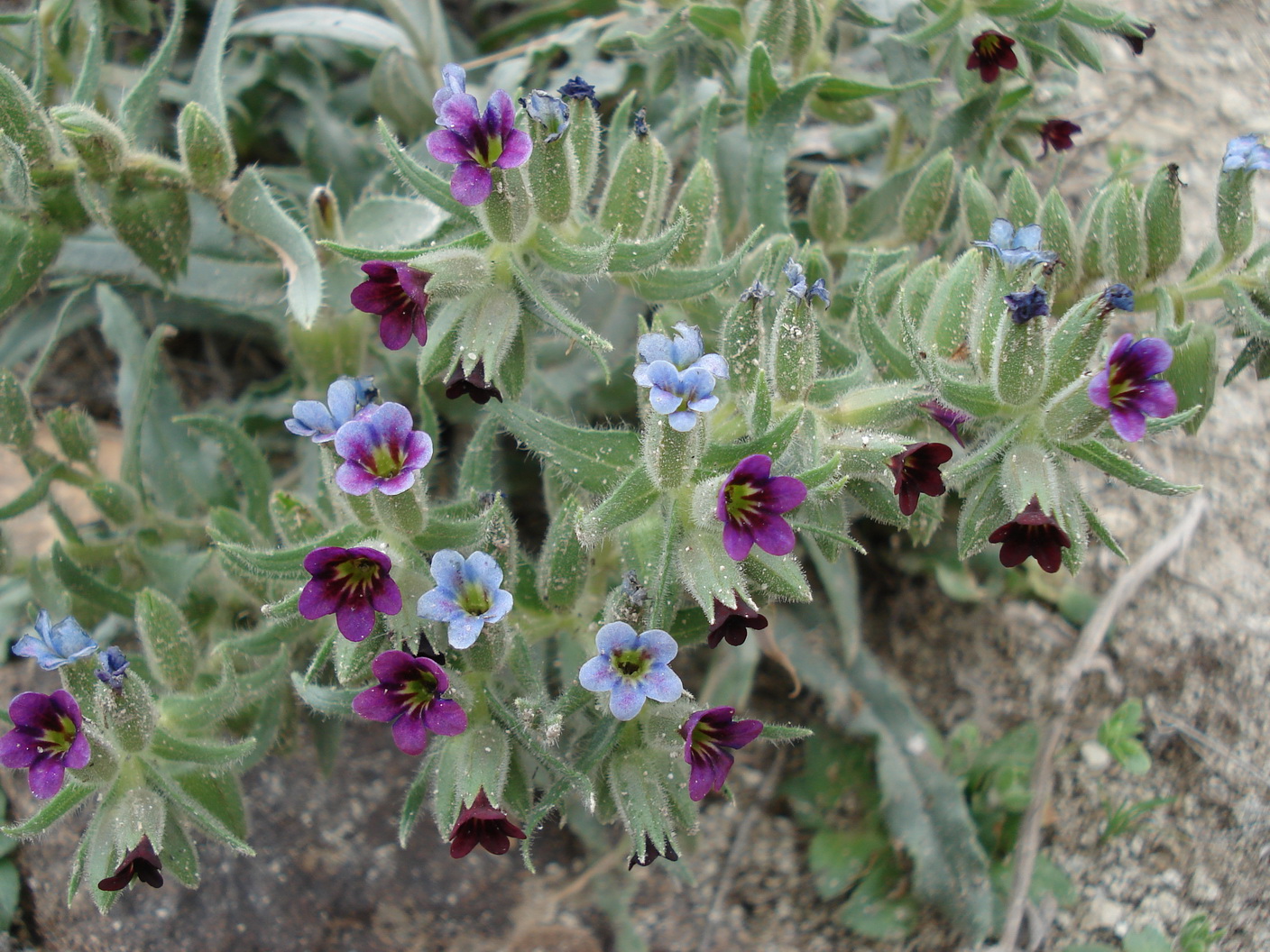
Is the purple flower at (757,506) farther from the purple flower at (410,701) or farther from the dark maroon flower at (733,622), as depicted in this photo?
the purple flower at (410,701)

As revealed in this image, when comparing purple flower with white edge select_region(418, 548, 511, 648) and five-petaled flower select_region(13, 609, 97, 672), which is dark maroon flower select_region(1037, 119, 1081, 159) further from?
five-petaled flower select_region(13, 609, 97, 672)

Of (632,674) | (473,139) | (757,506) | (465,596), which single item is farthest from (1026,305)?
(465,596)

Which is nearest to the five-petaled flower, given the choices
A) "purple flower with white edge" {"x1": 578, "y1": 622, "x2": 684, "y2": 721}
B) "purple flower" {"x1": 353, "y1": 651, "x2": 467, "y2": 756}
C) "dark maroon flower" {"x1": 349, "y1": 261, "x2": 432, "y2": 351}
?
"purple flower" {"x1": 353, "y1": 651, "x2": 467, "y2": 756}

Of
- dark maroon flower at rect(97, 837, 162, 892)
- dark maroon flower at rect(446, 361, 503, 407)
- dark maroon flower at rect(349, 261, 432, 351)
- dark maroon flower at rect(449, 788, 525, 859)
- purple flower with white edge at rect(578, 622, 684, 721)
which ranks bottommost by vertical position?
dark maroon flower at rect(97, 837, 162, 892)

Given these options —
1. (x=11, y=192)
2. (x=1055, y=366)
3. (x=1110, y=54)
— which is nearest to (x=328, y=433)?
(x=11, y=192)

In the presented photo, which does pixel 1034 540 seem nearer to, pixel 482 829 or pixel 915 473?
pixel 915 473

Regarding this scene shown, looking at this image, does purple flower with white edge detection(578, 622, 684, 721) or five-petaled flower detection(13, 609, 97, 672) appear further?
five-petaled flower detection(13, 609, 97, 672)

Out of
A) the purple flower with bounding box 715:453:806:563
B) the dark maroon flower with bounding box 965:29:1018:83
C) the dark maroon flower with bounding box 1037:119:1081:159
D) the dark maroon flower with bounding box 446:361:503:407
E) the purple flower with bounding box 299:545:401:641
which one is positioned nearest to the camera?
the purple flower with bounding box 715:453:806:563
